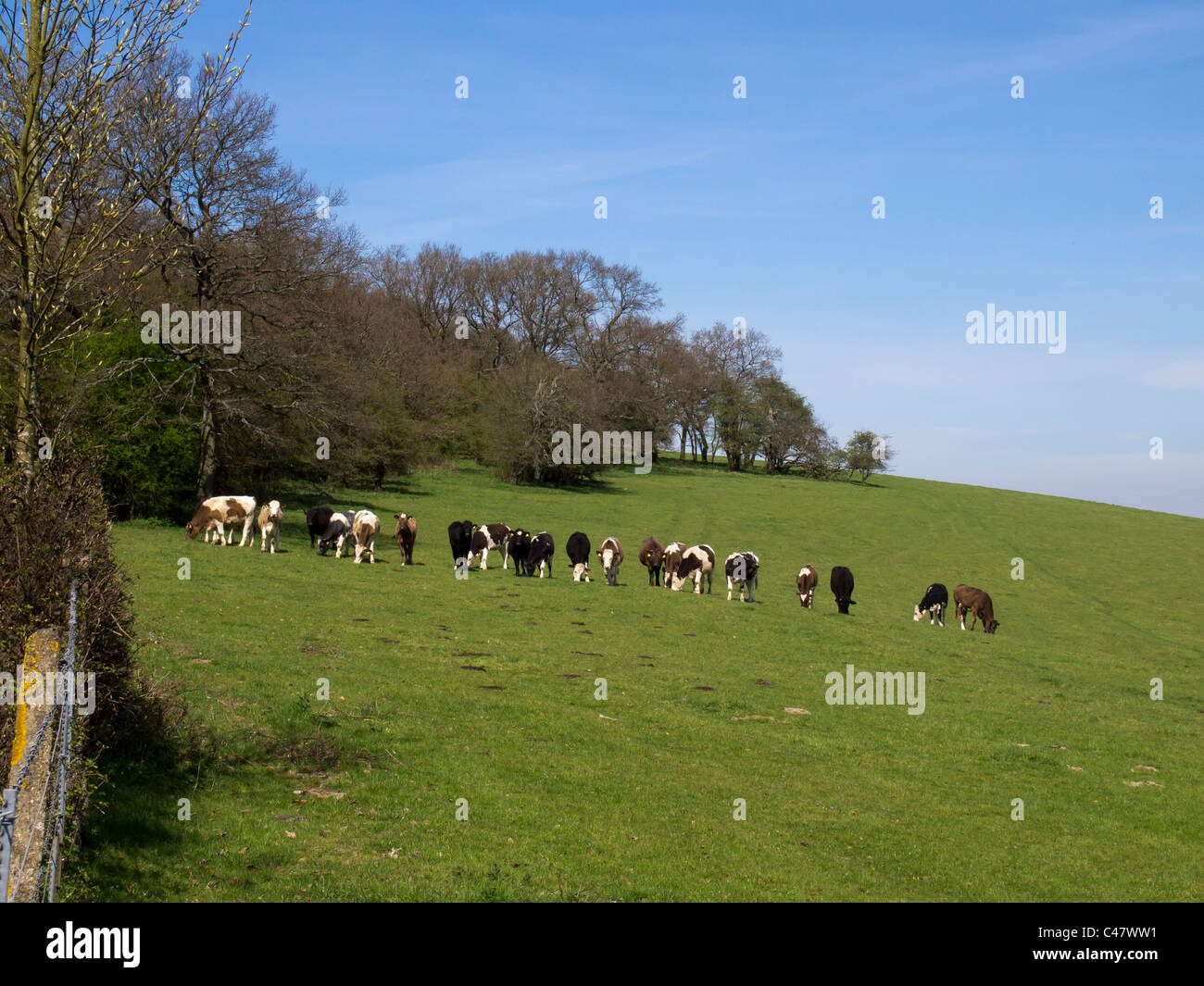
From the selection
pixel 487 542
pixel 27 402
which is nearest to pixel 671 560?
pixel 487 542

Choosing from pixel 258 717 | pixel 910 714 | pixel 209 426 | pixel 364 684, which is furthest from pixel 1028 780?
pixel 209 426

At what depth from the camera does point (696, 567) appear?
105 ft

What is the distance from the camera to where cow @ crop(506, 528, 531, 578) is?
1244 inches

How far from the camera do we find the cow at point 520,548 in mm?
31594

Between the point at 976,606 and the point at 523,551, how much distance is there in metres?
16.2

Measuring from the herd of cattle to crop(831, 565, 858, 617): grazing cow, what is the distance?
3cm

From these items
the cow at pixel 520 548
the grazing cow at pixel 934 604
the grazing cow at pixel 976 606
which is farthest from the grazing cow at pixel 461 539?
the grazing cow at pixel 976 606

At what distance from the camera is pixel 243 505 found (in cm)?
2966

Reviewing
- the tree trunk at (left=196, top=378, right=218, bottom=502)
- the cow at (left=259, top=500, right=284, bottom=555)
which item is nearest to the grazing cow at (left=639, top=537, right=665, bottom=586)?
the cow at (left=259, top=500, right=284, bottom=555)

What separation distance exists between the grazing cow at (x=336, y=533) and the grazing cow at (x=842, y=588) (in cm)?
1617

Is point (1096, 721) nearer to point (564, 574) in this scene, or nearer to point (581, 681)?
point (581, 681)

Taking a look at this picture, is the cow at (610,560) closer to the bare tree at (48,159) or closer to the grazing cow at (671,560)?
the grazing cow at (671,560)

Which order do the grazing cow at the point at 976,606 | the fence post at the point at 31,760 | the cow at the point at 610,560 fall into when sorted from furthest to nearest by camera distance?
the grazing cow at the point at 976,606 < the cow at the point at 610,560 < the fence post at the point at 31,760

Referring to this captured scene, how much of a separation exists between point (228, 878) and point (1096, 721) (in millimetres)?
17513
